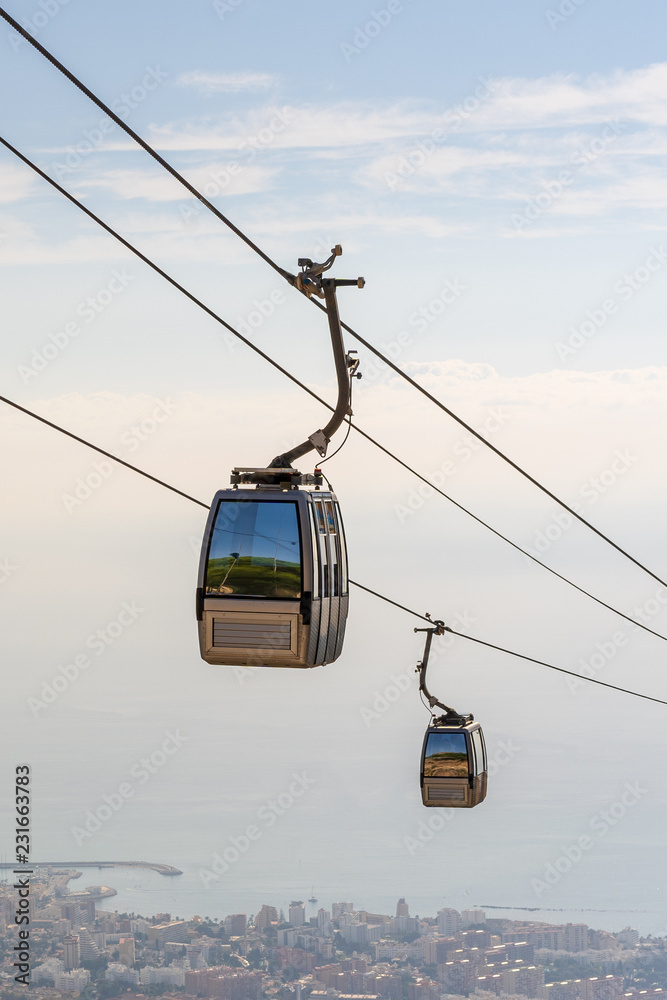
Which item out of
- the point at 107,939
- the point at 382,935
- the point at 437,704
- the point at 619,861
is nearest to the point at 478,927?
the point at 382,935

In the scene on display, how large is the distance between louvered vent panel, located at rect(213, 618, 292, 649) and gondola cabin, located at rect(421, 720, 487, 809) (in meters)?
7.12

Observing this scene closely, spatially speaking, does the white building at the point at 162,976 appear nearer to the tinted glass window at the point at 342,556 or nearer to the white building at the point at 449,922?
the white building at the point at 449,922

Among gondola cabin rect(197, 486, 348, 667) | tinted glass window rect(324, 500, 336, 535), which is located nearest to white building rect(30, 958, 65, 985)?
tinted glass window rect(324, 500, 336, 535)

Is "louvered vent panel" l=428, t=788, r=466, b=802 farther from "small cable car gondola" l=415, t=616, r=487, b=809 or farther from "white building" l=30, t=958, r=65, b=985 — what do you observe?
"white building" l=30, t=958, r=65, b=985

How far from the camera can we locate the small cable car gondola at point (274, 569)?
11.9 m

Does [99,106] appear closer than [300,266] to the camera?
Yes

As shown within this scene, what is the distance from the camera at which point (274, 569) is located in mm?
12016

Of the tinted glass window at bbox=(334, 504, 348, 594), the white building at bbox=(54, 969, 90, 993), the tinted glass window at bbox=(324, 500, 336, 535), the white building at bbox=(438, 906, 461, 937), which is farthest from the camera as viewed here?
the white building at bbox=(438, 906, 461, 937)

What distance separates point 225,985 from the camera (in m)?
97.0

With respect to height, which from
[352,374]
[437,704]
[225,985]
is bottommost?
[225,985]

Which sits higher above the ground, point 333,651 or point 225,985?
point 333,651

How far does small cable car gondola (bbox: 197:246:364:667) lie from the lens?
11.9m

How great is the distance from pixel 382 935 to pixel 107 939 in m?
20.9

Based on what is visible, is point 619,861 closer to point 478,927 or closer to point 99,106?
point 478,927
